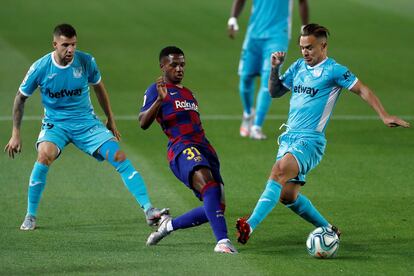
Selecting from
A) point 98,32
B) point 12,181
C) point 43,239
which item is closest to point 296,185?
point 43,239

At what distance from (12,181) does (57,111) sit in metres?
2.29

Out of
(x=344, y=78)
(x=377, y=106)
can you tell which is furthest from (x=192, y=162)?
(x=377, y=106)

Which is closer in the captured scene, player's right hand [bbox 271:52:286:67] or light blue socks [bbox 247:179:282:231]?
light blue socks [bbox 247:179:282:231]

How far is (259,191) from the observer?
13.3 meters

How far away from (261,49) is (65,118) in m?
5.73

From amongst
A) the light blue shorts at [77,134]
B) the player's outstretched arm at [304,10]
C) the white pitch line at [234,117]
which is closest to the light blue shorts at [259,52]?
the player's outstretched arm at [304,10]

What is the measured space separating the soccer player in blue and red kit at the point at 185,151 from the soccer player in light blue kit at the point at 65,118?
0.70 meters

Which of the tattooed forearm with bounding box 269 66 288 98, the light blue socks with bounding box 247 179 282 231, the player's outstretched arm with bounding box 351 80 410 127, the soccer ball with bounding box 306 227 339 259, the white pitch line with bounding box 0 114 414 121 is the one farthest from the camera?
the white pitch line with bounding box 0 114 414 121

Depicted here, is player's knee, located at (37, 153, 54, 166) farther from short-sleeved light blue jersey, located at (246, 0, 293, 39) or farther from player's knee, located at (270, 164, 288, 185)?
short-sleeved light blue jersey, located at (246, 0, 293, 39)

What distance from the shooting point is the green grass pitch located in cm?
1021

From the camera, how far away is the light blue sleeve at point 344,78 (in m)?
10.6

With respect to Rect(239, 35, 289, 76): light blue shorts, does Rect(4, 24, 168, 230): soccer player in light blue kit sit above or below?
above

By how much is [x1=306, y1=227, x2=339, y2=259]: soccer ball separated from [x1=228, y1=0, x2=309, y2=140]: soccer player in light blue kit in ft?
20.8

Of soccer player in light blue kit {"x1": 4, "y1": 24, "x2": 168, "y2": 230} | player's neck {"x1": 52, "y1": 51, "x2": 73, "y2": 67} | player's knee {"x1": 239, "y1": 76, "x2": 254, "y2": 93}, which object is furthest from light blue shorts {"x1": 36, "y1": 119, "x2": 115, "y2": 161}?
player's knee {"x1": 239, "y1": 76, "x2": 254, "y2": 93}
